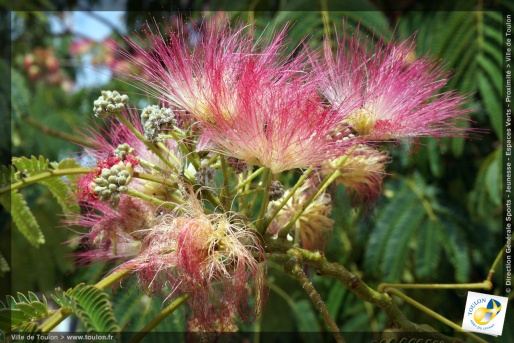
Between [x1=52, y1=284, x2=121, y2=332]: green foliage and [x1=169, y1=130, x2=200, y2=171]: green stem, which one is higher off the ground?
[x1=169, y1=130, x2=200, y2=171]: green stem

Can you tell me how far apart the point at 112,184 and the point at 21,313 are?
248 millimetres

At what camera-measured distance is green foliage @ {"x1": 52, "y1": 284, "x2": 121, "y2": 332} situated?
1.02 m

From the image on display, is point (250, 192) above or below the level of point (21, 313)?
above

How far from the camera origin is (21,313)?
1002mm

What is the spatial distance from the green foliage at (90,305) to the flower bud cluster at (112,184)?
150mm

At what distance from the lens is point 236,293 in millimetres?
1045

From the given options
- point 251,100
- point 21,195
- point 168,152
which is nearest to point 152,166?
point 168,152

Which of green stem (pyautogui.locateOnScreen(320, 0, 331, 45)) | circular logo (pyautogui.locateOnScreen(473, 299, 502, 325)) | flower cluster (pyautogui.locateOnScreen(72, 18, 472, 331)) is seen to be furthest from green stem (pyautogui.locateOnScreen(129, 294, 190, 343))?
green stem (pyautogui.locateOnScreen(320, 0, 331, 45))

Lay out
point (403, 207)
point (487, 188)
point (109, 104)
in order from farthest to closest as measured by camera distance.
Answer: point (403, 207)
point (487, 188)
point (109, 104)

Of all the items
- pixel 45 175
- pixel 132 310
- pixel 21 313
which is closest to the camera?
pixel 21 313

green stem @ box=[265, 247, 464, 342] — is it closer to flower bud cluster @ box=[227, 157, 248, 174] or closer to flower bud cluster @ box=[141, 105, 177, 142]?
flower bud cluster @ box=[227, 157, 248, 174]

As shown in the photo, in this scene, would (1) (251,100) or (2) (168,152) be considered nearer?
(1) (251,100)

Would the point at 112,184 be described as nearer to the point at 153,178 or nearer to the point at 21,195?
the point at 153,178

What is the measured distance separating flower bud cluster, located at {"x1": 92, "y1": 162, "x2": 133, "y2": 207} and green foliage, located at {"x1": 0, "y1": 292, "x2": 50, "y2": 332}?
190 millimetres
